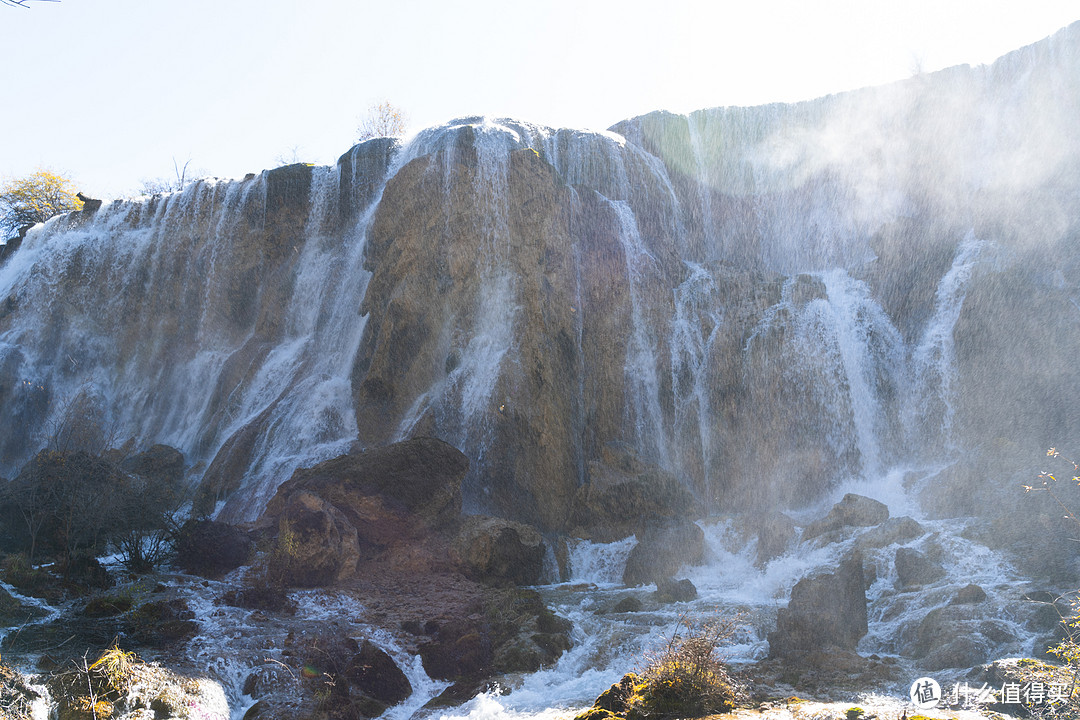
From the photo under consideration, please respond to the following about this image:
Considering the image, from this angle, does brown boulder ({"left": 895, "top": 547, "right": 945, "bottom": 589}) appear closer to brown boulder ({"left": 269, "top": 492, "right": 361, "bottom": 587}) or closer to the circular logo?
the circular logo

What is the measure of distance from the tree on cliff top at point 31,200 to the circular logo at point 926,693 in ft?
154

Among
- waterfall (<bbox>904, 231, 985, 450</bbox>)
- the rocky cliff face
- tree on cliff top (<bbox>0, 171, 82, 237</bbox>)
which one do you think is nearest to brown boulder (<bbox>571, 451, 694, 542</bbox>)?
the rocky cliff face

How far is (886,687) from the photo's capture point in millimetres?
10211

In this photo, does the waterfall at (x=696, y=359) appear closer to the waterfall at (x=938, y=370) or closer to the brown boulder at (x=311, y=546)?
the waterfall at (x=938, y=370)

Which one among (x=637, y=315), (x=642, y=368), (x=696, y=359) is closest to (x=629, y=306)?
(x=637, y=315)

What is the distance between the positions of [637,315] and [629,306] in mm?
378

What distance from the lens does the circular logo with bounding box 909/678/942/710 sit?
30.7 feet

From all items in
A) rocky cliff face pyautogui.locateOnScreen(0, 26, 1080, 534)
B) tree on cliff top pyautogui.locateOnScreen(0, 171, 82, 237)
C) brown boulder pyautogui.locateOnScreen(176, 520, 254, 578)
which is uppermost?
tree on cliff top pyautogui.locateOnScreen(0, 171, 82, 237)

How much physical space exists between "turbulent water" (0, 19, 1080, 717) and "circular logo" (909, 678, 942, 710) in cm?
454

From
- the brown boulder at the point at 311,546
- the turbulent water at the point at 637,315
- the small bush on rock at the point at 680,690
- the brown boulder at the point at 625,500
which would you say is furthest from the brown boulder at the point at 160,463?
the small bush on rock at the point at 680,690

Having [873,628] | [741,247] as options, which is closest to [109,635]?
[873,628]

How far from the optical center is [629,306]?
80.3 feet

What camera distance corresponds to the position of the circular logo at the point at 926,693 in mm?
9352

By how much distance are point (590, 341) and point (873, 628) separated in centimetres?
1259
